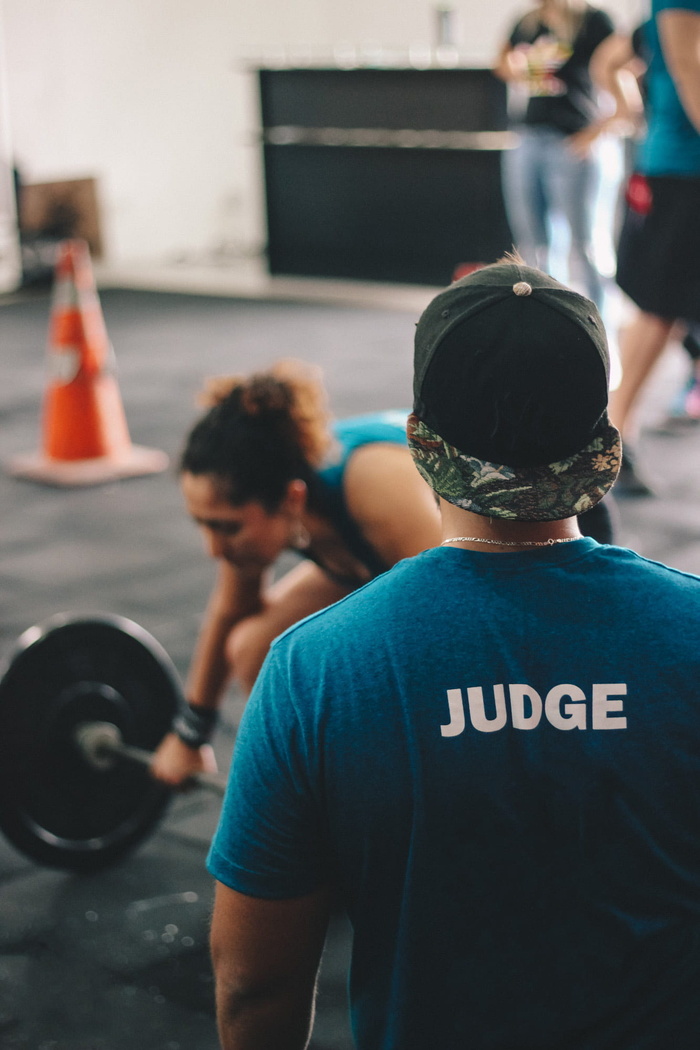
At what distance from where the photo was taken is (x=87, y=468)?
4.78m

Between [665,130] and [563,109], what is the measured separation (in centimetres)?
210

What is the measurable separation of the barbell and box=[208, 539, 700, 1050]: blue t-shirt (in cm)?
125

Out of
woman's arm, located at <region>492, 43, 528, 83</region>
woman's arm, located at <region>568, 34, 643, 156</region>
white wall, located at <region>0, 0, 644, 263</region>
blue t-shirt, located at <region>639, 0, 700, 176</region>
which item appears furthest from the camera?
white wall, located at <region>0, 0, 644, 263</region>

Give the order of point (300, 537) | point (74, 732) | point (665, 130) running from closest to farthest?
point (300, 537)
point (74, 732)
point (665, 130)

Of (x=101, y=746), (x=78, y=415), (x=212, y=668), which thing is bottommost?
(x=78, y=415)

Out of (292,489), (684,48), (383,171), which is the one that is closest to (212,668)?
(292,489)

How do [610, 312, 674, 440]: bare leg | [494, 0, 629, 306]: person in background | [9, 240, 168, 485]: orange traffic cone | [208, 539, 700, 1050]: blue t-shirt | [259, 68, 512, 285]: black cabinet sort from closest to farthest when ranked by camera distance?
[208, 539, 700, 1050]: blue t-shirt → [610, 312, 674, 440]: bare leg → [9, 240, 168, 485]: orange traffic cone → [494, 0, 629, 306]: person in background → [259, 68, 512, 285]: black cabinet

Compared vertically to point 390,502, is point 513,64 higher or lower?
higher

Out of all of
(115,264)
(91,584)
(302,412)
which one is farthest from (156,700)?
(115,264)

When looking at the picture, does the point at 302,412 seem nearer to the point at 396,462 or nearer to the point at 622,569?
the point at 396,462

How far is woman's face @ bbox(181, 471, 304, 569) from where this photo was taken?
6.22ft

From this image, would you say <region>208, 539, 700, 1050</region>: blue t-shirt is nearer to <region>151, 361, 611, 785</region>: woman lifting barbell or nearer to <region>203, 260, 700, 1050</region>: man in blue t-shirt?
<region>203, 260, 700, 1050</region>: man in blue t-shirt

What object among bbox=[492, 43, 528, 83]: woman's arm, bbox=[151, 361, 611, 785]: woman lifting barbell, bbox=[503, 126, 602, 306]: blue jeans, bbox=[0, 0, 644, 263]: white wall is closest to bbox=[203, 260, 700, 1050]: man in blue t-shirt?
bbox=[151, 361, 611, 785]: woman lifting barbell

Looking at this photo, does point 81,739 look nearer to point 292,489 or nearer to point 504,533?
point 292,489
